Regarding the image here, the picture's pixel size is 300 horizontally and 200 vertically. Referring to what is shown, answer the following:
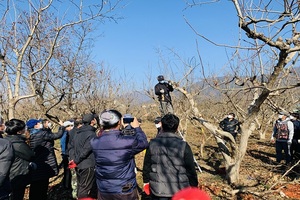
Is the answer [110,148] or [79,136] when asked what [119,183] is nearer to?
[110,148]

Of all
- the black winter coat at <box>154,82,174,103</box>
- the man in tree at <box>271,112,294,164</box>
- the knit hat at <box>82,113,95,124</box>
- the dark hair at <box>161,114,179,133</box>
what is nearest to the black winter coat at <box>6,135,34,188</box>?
the knit hat at <box>82,113,95,124</box>

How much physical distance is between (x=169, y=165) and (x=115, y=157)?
0.59m

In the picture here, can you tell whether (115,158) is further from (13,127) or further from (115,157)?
(13,127)

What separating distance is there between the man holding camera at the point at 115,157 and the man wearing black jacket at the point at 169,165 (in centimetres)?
22

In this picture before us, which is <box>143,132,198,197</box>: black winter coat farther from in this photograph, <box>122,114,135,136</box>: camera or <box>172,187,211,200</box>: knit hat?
<box>172,187,211,200</box>: knit hat

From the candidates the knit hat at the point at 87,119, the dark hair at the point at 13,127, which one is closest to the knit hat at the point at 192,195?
the dark hair at the point at 13,127

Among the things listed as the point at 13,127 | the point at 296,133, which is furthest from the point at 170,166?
the point at 296,133

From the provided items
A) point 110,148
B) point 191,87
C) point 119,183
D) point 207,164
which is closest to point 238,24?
point 110,148

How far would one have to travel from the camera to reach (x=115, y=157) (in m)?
3.04

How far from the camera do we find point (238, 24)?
11.7 ft

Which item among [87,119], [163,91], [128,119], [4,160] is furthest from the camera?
[163,91]

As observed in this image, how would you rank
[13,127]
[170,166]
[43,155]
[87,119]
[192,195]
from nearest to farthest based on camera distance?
[192,195] → [170,166] → [13,127] → [87,119] → [43,155]

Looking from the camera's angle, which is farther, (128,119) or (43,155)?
(43,155)

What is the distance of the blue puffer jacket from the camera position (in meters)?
3.04
